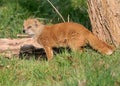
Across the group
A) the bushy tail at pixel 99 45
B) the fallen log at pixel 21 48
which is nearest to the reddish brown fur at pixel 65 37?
the bushy tail at pixel 99 45

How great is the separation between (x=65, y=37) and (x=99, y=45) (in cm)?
68

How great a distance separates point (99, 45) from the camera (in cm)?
793

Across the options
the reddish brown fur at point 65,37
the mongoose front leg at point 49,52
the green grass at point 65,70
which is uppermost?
the reddish brown fur at point 65,37

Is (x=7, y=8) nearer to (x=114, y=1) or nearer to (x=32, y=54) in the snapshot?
(x=32, y=54)

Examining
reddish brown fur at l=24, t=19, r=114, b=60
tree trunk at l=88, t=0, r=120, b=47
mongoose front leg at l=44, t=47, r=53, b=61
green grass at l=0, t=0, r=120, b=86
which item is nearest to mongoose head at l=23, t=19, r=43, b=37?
reddish brown fur at l=24, t=19, r=114, b=60

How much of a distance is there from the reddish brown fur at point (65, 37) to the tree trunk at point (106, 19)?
0.20m

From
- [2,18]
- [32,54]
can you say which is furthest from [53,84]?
[2,18]

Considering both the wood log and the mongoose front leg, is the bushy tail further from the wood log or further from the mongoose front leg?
the wood log

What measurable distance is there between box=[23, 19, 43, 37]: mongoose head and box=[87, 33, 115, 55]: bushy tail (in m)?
1.31

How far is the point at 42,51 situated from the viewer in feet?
29.8

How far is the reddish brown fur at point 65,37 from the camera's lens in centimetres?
797

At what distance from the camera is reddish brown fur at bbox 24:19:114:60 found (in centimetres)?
797

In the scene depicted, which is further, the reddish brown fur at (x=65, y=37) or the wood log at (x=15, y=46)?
the wood log at (x=15, y=46)

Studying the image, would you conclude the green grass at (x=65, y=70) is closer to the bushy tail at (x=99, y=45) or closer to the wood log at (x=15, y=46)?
the bushy tail at (x=99, y=45)
